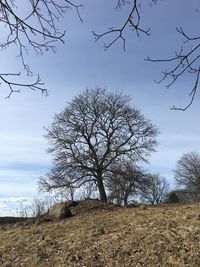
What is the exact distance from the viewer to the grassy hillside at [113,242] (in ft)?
32.4

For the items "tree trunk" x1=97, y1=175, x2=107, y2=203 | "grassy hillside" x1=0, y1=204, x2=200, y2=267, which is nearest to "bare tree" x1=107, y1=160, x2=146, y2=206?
"tree trunk" x1=97, y1=175, x2=107, y2=203

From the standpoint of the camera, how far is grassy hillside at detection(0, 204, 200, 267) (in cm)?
989

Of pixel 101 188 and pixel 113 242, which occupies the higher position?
pixel 101 188

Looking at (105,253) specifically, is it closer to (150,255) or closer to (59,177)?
(150,255)

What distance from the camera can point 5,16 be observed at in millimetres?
5316

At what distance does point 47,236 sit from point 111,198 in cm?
2324

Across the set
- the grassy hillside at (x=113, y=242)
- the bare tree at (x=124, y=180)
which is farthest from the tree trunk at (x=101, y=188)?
the grassy hillside at (x=113, y=242)

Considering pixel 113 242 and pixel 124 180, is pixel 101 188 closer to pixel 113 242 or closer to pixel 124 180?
pixel 124 180

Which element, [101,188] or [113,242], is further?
[101,188]

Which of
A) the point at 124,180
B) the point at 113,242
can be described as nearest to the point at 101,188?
the point at 124,180

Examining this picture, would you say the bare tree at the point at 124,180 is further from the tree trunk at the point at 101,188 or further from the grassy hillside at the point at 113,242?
the grassy hillside at the point at 113,242

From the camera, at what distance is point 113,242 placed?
35.8 feet

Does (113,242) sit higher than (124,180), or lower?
lower

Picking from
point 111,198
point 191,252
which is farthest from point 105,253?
point 111,198
